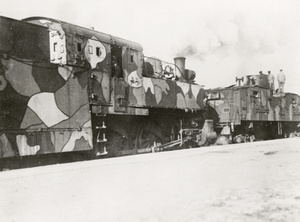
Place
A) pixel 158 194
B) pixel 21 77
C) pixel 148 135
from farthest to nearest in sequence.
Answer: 1. pixel 148 135
2. pixel 21 77
3. pixel 158 194

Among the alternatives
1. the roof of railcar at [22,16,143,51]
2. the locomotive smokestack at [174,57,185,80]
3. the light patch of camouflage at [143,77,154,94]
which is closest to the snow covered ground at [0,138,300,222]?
the roof of railcar at [22,16,143,51]

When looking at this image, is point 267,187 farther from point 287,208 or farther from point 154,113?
point 154,113

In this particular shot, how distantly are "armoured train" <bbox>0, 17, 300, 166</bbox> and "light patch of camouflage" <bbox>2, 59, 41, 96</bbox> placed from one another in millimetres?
22

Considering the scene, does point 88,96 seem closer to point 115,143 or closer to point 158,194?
point 115,143

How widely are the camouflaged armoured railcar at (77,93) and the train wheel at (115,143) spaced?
31mm

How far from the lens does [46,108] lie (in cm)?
811

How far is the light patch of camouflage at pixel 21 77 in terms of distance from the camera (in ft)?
24.7

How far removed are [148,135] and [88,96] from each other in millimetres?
3347

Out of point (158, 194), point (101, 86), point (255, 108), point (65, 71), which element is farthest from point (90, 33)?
point (255, 108)

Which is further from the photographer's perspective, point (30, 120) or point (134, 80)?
point (134, 80)

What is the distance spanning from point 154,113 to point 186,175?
6.77 m

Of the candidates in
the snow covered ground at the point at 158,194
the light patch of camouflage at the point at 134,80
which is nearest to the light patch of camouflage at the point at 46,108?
the snow covered ground at the point at 158,194

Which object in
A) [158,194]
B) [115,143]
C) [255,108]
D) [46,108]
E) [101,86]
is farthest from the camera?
[255,108]

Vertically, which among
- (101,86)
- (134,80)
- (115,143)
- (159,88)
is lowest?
(115,143)
